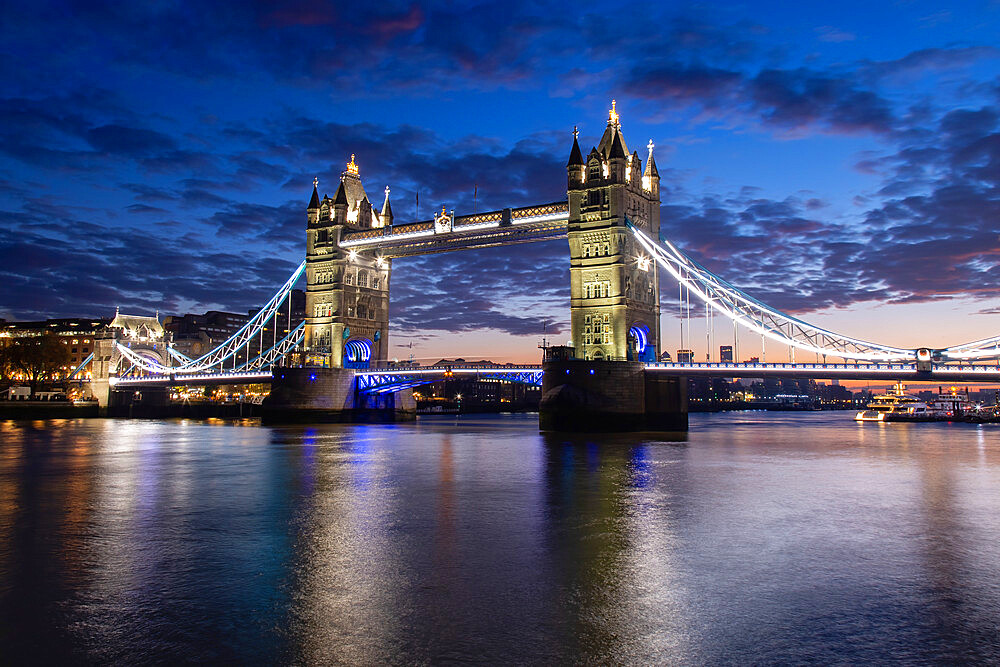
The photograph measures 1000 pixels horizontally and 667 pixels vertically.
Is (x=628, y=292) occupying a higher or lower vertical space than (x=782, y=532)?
higher

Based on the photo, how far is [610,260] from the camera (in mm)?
51656

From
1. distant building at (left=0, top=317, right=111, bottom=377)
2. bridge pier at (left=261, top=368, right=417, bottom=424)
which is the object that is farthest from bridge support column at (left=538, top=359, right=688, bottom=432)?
distant building at (left=0, top=317, right=111, bottom=377)

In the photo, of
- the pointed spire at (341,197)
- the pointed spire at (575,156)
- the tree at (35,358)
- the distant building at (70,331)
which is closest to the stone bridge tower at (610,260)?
the pointed spire at (575,156)

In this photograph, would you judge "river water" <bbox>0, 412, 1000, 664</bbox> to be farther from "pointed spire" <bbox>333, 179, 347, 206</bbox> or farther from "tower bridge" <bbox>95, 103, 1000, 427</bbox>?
"pointed spire" <bbox>333, 179, 347, 206</bbox>

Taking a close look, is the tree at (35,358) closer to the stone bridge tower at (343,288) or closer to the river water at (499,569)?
the stone bridge tower at (343,288)

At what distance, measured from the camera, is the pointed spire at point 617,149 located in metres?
52.6

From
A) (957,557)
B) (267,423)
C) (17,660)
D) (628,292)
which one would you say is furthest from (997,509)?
(267,423)

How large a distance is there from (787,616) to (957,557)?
18.1ft

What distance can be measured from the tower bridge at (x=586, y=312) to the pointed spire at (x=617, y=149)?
0.09 meters

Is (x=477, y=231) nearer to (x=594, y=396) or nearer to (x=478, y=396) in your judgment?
(x=594, y=396)

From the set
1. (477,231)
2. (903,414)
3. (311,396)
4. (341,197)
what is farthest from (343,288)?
(903,414)

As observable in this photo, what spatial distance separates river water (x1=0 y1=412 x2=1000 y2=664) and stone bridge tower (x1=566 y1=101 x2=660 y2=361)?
89.2ft

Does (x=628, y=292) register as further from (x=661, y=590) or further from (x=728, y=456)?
(x=661, y=590)

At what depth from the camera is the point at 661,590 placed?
1002cm
